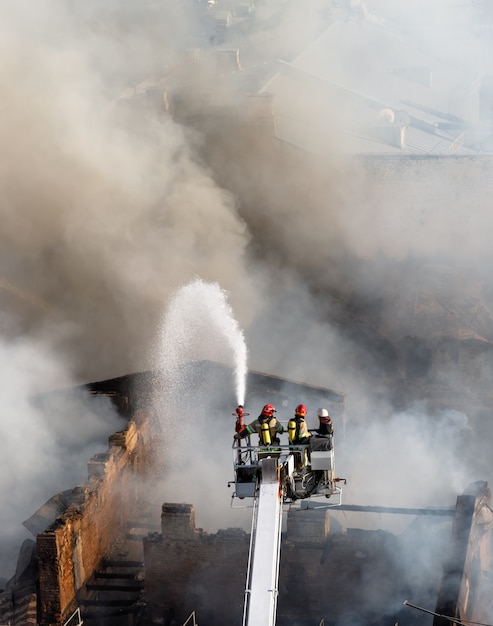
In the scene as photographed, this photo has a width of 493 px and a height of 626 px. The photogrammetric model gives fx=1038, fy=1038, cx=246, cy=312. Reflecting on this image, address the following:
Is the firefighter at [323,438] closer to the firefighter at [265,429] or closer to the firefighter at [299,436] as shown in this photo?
the firefighter at [299,436]

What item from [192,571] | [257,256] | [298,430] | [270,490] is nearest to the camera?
[270,490]

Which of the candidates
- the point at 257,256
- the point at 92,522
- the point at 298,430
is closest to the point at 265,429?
the point at 298,430

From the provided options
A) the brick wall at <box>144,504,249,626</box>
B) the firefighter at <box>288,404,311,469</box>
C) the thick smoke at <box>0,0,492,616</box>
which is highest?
the thick smoke at <box>0,0,492,616</box>

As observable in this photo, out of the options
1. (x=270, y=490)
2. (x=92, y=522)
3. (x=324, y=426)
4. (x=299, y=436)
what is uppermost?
(x=324, y=426)

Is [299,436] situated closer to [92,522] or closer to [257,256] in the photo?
[92,522]

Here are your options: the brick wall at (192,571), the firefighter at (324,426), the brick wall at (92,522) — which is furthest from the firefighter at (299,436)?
the brick wall at (92,522)

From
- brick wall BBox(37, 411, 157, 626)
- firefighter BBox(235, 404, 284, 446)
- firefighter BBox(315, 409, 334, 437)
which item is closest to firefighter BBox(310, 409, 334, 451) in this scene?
firefighter BBox(315, 409, 334, 437)

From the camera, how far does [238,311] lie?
2145cm

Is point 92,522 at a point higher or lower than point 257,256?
lower

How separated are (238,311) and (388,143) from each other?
5.70 meters

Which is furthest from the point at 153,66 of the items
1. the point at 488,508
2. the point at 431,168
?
the point at 488,508

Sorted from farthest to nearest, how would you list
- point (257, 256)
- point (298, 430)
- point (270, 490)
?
point (257, 256) < point (298, 430) < point (270, 490)

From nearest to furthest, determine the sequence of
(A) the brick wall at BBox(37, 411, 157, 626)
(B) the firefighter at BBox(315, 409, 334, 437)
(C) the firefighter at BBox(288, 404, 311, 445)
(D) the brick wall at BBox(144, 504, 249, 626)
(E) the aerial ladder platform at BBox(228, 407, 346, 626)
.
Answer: (E) the aerial ladder platform at BBox(228, 407, 346, 626) → (C) the firefighter at BBox(288, 404, 311, 445) → (B) the firefighter at BBox(315, 409, 334, 437) → (A) the brick wall at BBox(37, 411, 157, 626) → (D) the brick wall at BBox(144, 504, 249, 626)

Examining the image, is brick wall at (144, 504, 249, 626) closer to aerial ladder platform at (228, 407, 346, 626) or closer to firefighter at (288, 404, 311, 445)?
aerial ladder platform at (228, 407, 346, 626)
